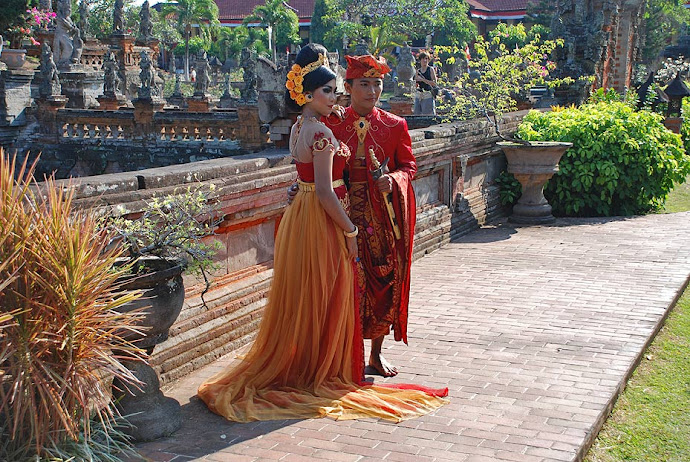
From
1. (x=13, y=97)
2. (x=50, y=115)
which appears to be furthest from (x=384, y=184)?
(x=13, y=97)

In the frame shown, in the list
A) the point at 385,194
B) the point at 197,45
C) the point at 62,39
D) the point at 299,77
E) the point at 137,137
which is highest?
the point at 197,45

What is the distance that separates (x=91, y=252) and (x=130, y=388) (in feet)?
3.05

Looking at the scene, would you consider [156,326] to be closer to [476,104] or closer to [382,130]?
[382,130]

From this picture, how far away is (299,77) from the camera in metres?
4.76

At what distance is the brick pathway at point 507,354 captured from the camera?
4.21 m

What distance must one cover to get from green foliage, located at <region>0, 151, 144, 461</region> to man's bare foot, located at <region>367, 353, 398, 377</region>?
202cm

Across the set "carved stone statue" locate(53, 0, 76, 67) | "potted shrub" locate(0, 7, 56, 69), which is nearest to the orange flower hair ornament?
"carved stone statue" locate(53, 0, 76, 67)

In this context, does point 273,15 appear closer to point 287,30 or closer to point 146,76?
point 287,30

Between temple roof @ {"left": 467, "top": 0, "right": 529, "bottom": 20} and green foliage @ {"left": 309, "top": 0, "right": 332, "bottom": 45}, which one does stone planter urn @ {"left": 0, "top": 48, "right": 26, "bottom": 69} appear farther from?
temple roof @ {"left": 467, "top": 0, "right": 529, "bottom": 20}

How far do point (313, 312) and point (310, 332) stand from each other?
138mm

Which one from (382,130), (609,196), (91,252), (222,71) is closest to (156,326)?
(91,252)

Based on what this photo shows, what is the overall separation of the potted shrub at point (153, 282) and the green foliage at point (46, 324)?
1.34 feet

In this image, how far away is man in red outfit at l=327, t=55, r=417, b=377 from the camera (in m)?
5.20

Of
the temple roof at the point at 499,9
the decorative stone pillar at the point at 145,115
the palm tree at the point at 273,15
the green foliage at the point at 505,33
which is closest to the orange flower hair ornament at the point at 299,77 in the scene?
the green foliage at the point at 505,33
